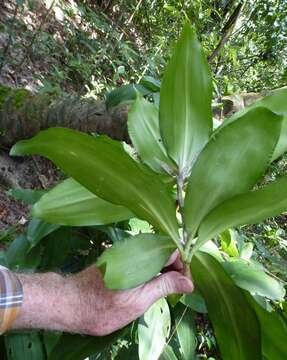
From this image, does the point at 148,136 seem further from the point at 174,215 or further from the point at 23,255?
the point at 23,255

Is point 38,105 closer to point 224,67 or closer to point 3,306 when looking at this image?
point 3,306

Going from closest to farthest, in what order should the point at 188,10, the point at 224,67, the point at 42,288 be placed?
1. the point at 42,288
2. the point at 188,10
3. the point at 224,67

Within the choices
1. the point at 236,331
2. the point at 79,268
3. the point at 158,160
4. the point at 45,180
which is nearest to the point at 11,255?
the point at 79,268

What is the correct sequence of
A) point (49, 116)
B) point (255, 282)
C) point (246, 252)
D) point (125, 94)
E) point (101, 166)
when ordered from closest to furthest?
point (101, 166), point (255, 282), point (246, 252), point (125, 94), point (49, 116)

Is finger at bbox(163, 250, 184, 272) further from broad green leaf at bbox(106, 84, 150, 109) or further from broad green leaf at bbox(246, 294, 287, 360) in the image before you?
broad green leaf at bbox(106, 84, 150, 109)

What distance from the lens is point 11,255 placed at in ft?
3.00

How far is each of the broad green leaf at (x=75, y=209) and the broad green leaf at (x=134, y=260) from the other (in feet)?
0.33

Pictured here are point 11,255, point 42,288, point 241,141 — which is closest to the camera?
point 241,141

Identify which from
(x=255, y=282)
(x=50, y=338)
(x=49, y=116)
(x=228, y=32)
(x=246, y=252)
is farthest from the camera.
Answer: (x=228, y=32)

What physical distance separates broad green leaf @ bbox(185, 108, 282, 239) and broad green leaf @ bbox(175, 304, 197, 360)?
388 millimetres

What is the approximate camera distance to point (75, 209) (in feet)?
2.33

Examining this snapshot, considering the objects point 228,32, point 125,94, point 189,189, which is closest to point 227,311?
point 189,189

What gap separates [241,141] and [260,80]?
3932 millimetres

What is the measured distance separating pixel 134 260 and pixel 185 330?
41cm
